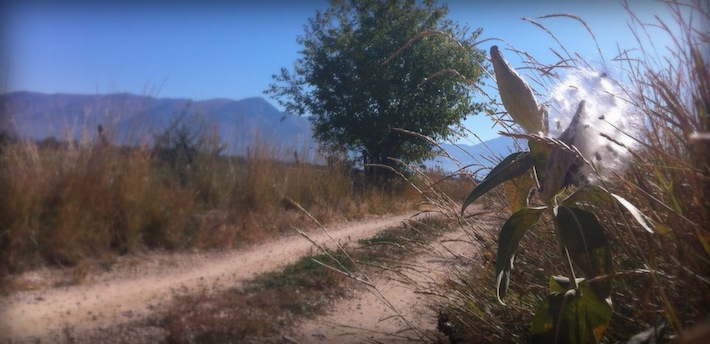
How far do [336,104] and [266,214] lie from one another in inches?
167

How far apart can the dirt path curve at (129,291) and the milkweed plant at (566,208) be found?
13.1 ft

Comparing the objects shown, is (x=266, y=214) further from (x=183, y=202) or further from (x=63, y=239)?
(x=63, y=239)

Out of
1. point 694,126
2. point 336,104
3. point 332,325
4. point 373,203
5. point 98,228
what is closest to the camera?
point 694,126

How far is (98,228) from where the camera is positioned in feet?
25.0

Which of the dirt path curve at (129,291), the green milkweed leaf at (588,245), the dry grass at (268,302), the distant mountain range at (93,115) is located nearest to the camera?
the green milkweed leaf at (588,245)

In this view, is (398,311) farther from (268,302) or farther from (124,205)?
(124,205)

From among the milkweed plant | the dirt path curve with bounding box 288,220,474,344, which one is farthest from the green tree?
the milkweed plant

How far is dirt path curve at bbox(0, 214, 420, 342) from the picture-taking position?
5.16 m

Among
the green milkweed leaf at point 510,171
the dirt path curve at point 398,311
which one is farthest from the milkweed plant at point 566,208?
the dirt path curve at point 398,311

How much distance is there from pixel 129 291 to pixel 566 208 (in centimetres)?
513

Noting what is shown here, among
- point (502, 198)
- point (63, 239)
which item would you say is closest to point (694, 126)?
point (502, 198)

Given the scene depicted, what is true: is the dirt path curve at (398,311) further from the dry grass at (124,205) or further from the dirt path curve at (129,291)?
the dry grass at (124,205)

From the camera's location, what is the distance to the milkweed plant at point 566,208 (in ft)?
6.45

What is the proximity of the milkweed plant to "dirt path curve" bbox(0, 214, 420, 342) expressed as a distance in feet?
13.1
